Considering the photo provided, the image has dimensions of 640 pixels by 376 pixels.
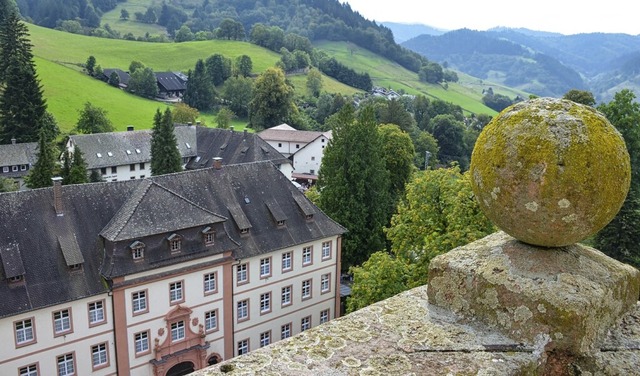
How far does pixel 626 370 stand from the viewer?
6828mm

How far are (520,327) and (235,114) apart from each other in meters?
117

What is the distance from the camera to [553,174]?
665 cm

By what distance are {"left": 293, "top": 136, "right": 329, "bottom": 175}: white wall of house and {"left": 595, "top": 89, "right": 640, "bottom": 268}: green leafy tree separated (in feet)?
178

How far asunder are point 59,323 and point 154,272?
4.87m

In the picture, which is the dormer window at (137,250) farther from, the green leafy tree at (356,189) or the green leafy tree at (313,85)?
the green leafy tree at (313,85)

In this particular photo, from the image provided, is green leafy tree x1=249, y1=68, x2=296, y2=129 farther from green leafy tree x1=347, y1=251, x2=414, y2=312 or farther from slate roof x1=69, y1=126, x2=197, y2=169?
green leafy tree x1=347, y1=251, x2=414, y2=312

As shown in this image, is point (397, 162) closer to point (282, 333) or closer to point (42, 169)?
point (282, 333)

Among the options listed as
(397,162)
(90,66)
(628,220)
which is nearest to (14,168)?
(397,162)

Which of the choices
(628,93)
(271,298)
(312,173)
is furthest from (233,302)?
(312,173)

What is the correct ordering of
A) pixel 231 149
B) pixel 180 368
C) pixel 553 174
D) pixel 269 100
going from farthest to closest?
pixel 269 100 → pixel 231 149 → pixel 180 368 → pixel 553 174

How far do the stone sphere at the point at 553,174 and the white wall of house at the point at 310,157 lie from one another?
77.0 m

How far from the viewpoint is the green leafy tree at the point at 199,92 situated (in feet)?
405

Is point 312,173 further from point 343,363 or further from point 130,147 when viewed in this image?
point 343,363

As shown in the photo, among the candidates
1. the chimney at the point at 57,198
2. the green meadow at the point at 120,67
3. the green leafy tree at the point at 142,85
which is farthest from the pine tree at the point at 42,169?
the green leafy tree at the point at 142,85
